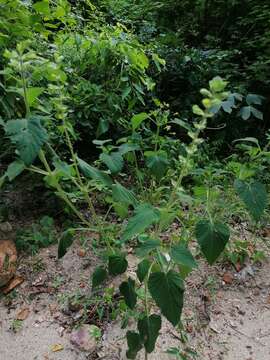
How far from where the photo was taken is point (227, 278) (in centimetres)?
162

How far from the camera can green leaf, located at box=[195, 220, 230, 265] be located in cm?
88

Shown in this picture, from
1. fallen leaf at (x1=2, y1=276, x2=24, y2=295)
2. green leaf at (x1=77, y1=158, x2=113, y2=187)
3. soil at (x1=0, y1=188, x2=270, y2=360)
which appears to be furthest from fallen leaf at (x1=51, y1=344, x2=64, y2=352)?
green leaf at (x1=77, y1=158, x2=113, y2=187)

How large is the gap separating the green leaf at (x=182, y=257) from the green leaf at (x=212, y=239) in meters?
0.04

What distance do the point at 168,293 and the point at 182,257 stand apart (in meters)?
0.09

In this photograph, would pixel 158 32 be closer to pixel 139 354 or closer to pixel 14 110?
pixel 14 110

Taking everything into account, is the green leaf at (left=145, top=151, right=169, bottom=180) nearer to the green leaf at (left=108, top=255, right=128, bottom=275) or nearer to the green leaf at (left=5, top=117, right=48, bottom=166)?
the green leaf at (left=108, top=255, right=128, bottom=275)

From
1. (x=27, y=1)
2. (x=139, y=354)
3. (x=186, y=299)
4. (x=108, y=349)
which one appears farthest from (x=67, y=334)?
(x=27, y=1)

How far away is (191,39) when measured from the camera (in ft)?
Answer: 12.3

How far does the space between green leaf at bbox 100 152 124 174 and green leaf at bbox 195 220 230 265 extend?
11.4 inches

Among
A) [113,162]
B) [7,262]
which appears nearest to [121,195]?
[113,162]

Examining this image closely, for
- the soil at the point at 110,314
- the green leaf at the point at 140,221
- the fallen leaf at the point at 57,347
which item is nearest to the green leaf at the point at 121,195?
the green leaf at the point at 140,221

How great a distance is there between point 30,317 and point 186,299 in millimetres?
631

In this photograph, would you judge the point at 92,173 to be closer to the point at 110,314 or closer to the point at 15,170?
the point at 15,170

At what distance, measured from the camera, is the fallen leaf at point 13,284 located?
1.53 meters
